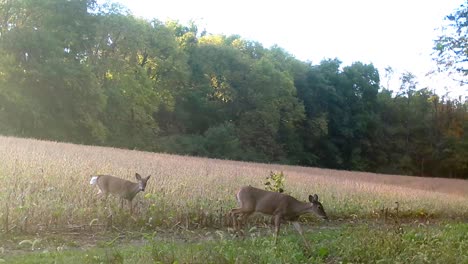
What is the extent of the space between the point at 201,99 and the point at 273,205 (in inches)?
1974

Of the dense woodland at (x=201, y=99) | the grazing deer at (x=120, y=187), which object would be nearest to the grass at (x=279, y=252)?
the grazing deer at (x=120, y=187)

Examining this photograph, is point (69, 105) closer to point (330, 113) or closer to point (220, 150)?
point (220, 150)

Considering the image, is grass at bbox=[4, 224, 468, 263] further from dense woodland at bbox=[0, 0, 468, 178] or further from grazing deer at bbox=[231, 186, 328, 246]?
dense woodland at bbox=[0, 0, 468, 178]

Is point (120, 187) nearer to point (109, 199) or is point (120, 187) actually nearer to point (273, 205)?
point (109, 199)

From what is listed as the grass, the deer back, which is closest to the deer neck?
the grass

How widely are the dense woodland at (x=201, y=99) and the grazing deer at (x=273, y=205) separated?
19.7 metres

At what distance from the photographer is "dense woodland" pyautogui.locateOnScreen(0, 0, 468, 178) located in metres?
43.8

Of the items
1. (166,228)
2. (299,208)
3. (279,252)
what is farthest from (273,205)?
(279,252)

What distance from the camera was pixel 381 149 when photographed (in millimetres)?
72312

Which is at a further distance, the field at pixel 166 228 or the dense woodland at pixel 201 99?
the dense woodland at pixel 201 99

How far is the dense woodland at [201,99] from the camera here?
43.8 metres

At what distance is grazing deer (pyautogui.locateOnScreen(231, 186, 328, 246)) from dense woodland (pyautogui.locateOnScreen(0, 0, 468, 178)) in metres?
19.7

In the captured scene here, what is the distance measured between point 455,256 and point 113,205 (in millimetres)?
7139

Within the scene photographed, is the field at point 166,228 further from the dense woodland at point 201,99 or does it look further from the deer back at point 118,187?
the dense woodland at point 201,99
